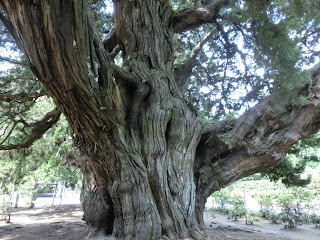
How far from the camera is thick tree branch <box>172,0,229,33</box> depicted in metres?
5.02

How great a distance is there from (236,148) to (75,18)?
3148 mm

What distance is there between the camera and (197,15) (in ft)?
16.7

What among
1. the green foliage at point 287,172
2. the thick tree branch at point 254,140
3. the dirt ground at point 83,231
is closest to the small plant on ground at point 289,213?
the dirt ground at point 83,231

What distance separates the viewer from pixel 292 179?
19.4 ft

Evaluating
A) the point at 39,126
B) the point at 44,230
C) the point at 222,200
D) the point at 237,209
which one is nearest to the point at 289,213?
the point at 237,209

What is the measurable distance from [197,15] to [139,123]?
2778 millimetres

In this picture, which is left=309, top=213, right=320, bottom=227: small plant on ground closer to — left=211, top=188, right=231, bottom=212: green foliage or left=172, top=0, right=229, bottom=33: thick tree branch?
left=211, top=188, right=231, bottom=212: green foliage

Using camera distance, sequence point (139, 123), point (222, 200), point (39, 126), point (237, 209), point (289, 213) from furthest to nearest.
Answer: point (222, 200), point (237, 209), point (289, 213), point (39, 126), point (139, 123)

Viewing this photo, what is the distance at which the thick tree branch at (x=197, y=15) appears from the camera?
5.02 metres

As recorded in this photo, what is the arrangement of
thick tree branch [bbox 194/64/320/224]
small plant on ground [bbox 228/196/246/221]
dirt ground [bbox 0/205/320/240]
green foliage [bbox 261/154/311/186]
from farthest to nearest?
small plant on ground [bbox 228/196/246/221] → green foliage [bbox 261/154/311/186] → dirt ground [bbox 0/205/320/240] → thick tree branch [bbox 194/64/320/224]

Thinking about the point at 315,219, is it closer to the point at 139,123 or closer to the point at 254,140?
the point at 254,140

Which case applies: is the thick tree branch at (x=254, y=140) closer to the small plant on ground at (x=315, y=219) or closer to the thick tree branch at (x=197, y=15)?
the thick tree branch at (x=197, y=15)

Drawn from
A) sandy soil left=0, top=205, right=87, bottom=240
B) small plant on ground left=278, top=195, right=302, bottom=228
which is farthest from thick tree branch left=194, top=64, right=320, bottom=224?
small plant on ground left=278, top=195, right=302, bottom=228

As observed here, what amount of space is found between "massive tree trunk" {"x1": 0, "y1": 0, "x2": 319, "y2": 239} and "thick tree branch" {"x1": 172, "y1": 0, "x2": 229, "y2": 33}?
0.62 ft
